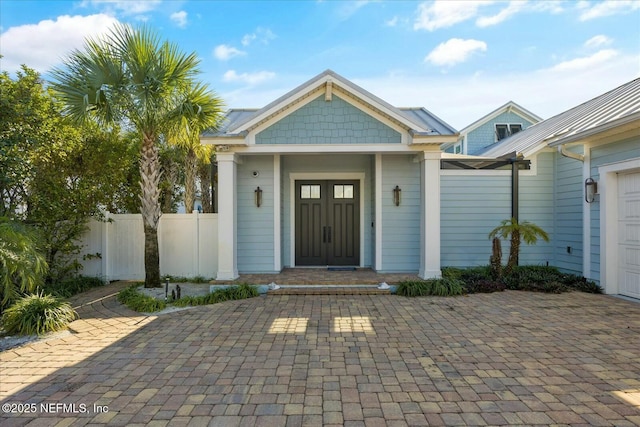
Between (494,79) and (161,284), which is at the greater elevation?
(494,79)

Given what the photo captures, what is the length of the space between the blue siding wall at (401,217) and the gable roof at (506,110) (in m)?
10.4

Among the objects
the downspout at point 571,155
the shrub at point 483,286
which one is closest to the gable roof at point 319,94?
the downspout at point 571,155

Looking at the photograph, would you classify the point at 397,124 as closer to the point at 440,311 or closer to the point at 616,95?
the point at 440,311

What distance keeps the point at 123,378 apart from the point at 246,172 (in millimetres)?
5282

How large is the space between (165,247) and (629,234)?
30.7 feet

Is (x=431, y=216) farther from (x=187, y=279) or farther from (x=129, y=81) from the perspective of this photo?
(x=129, y=81)

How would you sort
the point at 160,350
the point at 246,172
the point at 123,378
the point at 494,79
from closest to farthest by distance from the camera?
1. the point at 123,378
2. the point at 160,350
3. the point at 246,172
4. the point at 494,79

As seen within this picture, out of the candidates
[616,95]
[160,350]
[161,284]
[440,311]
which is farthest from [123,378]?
[616,95]

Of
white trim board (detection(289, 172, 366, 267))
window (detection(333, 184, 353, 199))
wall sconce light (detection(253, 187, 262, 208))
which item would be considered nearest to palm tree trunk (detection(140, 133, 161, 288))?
wall sconce light (detection(253, 187, 262, 208))

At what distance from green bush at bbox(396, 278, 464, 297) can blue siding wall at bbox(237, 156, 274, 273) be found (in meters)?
2.96

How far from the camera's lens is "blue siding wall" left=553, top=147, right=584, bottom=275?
7.54 metres

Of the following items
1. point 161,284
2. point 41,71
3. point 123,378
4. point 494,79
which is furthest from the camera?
point 494,79

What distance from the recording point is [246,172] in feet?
26.3

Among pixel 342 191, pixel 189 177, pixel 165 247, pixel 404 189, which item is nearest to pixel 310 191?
pixel 342 191
